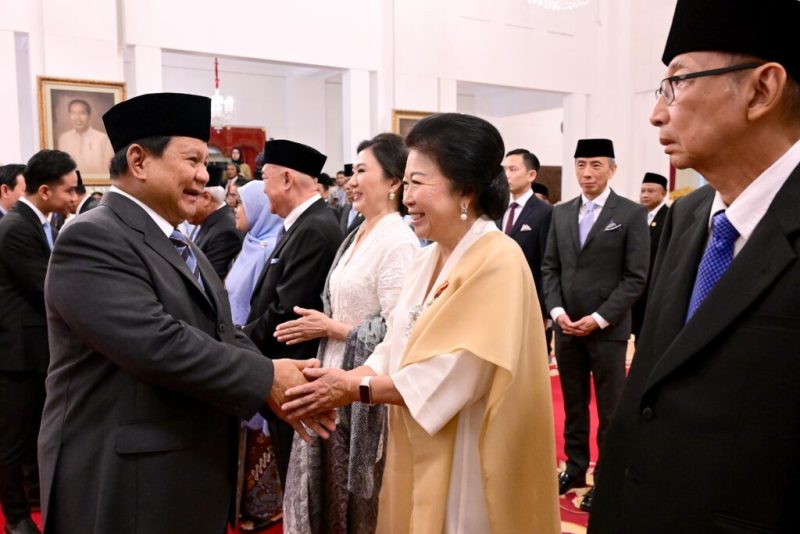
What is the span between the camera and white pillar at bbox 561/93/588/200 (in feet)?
38.6

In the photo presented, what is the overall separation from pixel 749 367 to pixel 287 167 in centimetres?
267

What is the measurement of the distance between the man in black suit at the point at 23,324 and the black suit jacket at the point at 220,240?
85cm

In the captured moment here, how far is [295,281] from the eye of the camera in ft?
10.4

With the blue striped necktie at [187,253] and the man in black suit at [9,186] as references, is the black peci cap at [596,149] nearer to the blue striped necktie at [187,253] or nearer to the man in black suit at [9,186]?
the blue striped necktie at [187,253]

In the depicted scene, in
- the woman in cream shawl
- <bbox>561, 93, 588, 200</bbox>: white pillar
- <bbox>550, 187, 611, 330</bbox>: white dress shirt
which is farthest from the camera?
<bbox>561, 93, 588, 200</bbox>: white pillar

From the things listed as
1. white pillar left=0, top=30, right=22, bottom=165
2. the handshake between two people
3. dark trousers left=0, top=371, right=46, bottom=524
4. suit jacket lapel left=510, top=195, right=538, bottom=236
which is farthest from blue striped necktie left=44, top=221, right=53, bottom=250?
white pillar left=0, top=30, right=22, bottom=165

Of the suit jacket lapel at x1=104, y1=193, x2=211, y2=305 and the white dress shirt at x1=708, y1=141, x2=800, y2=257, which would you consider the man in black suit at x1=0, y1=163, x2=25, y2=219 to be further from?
the white dress shirt at x1=708, y1=141, x2=800, y2=257

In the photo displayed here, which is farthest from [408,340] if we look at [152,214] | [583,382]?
[583,382]

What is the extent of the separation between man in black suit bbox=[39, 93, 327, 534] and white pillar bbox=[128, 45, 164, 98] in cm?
690

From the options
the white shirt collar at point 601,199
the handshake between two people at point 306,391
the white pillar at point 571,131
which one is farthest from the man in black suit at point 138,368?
the white pillar at point 571,131

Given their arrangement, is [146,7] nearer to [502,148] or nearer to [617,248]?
[617,248]

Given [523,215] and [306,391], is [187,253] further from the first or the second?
[523,215]

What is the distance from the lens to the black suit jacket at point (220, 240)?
4.21m

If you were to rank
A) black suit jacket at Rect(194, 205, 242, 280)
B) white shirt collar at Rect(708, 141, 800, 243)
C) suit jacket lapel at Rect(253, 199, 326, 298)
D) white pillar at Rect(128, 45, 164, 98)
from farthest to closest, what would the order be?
white pillar at Rect(128, 45, 164, 98) → black suit jacket at Rect(194, 205, 242, 280) → suit jacket lapel at Rect(253, 199, 326, 298) → white shirt collar at Rect(708, 141, 800, 243)
